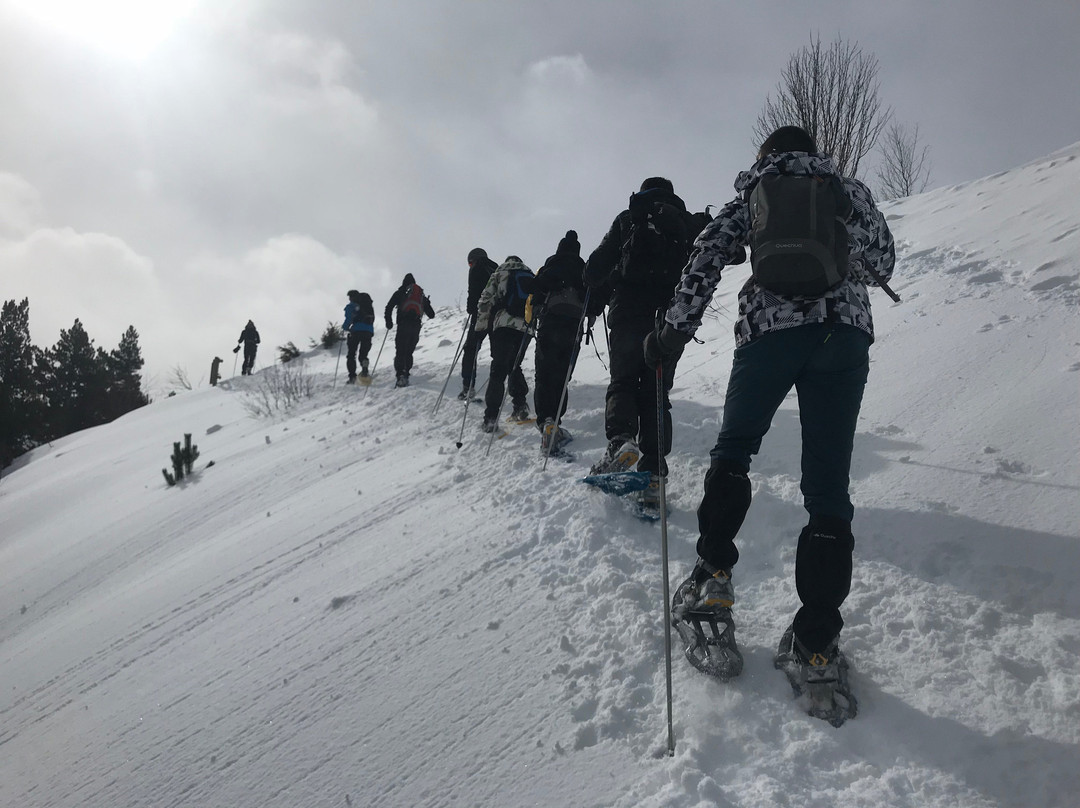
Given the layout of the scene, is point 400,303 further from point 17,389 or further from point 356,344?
point 17,389

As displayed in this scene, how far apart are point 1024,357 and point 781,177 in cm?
315

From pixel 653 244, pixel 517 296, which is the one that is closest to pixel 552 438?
pixel 653 244

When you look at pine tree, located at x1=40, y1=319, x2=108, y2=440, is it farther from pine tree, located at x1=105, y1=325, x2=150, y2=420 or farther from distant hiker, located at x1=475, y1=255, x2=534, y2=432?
distant hiker, located at x1=475, y1=255, x2=534, y2=432

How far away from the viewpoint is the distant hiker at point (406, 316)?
31.8 ft

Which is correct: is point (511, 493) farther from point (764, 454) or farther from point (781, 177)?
point (781, 177)

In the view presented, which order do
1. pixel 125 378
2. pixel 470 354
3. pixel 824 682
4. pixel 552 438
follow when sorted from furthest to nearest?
pixel 125 378 → pixel 470 354 → pixel 552 438 → pixel 824 682

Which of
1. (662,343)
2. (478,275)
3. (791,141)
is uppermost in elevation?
(478,275)

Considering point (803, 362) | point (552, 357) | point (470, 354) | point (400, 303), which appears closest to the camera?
point (803, 362)

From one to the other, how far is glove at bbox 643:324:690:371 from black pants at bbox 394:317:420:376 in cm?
753

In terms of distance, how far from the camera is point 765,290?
217 centimetres

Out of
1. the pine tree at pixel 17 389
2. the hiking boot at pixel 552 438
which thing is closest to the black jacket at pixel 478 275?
the hiking boot at pixel 552 438

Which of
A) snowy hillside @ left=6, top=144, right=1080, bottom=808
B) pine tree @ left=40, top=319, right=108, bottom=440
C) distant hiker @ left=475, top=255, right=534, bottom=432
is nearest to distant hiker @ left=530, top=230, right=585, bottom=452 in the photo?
snowy hillside @ left=6, top=144, right=1080, bottom=808

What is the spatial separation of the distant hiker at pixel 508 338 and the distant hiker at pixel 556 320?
2.75ft

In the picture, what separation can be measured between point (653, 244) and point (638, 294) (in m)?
0.30
